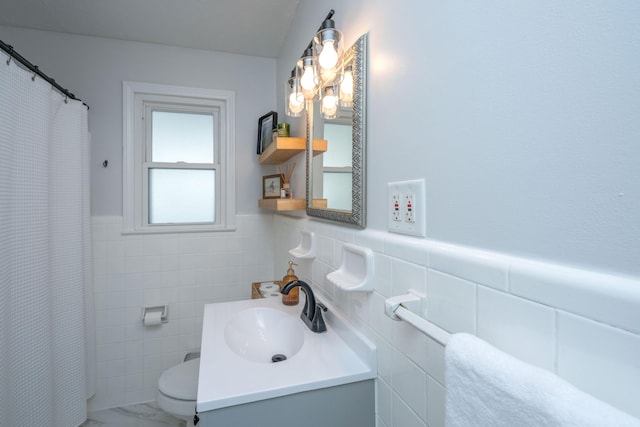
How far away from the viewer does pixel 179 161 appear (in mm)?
2311

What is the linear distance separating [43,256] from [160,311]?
86cm

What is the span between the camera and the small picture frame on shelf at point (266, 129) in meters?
2.07

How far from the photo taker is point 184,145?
2.33m

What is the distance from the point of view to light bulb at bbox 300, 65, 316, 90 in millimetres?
1196

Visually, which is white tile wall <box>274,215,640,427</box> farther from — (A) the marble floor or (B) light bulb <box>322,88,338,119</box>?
(A) the marble floor

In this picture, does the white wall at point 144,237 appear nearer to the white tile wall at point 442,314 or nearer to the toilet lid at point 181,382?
the white tile wall at point 442,314

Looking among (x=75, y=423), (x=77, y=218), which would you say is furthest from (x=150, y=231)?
(x=75, y=423)

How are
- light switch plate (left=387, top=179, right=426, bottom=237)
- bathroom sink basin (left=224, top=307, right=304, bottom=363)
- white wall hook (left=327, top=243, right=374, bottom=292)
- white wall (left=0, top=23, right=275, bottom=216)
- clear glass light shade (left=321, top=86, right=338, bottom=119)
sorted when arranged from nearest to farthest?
light switch plate (left=387, top=179, right=426, bottom=237)
white wall hook (left=327, top=243, right=374, bottom=292)
clear glass light shade (left=321, top=86, right=338, bottom=119)
bathroom sink basin (left=224, top=307, right=304, bottom=363)
white wall (left=0, top=23, right=275, bottom=216)

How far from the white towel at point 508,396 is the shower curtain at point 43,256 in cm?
170

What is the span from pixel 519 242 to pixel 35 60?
2819 mm

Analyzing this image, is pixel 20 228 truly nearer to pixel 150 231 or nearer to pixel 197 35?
pixel 150 231

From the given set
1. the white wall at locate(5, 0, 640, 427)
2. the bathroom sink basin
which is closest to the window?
the bathroom sink basin

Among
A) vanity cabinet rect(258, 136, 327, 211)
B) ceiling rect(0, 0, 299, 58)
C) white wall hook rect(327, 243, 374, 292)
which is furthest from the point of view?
ceiling rect(0, 0, 299, 58)

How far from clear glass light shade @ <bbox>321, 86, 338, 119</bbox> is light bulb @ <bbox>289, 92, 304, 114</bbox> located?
181mm
